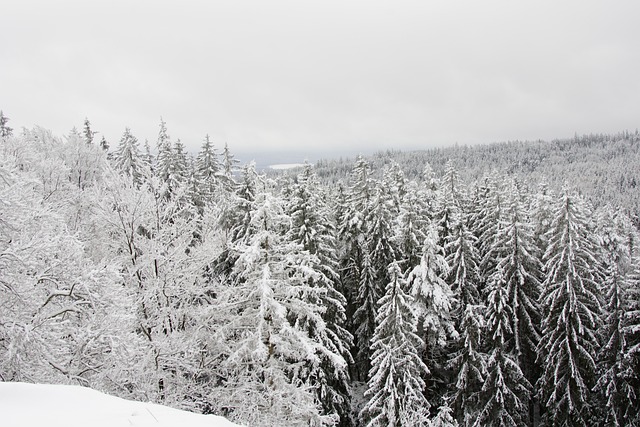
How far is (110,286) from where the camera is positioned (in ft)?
25.0

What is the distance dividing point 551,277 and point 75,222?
2514 cm

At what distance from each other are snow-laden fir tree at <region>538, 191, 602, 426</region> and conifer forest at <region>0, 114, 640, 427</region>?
132 millimetres

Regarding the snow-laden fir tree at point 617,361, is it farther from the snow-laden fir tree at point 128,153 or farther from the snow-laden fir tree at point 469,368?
the snow-laden fir tree at point 128,153

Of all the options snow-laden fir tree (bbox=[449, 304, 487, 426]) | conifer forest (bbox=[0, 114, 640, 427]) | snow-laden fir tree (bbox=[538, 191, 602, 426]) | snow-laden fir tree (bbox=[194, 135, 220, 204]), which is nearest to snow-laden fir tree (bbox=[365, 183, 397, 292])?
conifer forest (bbox=[0, 114, 640, 427])

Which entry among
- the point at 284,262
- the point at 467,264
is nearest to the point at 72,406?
the point at 284,262

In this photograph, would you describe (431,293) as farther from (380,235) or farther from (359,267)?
(359,267)

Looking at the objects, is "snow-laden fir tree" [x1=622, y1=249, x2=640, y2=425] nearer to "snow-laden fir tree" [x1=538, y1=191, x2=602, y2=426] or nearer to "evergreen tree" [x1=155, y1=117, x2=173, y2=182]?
"snow-laden fir tree" [x1=538, y1=191, x2=602, y2=426]

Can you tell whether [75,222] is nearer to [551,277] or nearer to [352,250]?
[352,250]

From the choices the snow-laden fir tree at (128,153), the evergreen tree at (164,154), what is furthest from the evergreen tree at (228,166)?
the snow-laden fir tree at (128,153)

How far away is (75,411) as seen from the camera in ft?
13.3

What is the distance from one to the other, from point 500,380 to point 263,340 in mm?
16345

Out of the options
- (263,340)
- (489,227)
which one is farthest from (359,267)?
(263,340)

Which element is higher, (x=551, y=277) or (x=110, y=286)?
(x=110, y=286)

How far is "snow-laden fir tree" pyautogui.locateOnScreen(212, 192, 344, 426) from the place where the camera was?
1248 cm
